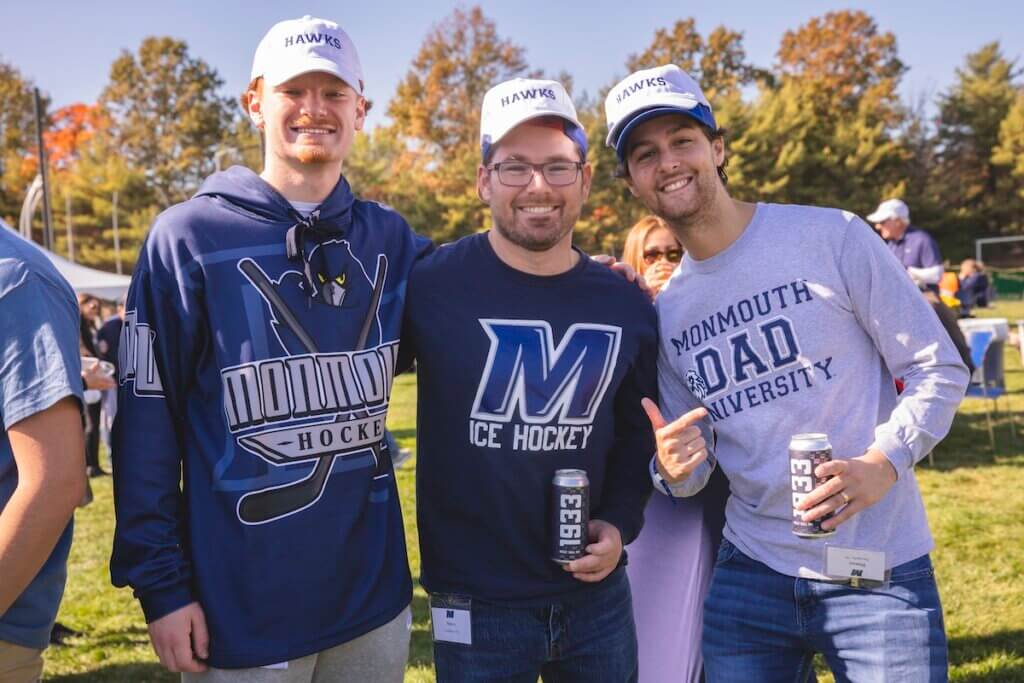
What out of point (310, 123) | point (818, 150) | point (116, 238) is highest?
point (818, 150)

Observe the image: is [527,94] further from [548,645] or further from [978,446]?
[978,446]

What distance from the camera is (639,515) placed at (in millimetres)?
2648

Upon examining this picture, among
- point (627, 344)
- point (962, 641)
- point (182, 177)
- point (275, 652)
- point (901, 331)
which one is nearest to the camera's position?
point (275, 652)

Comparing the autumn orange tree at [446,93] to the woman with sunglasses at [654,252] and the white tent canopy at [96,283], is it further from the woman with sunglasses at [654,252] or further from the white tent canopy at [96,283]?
the woman with sunglasses at [654,252]

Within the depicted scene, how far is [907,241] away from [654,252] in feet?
24.5

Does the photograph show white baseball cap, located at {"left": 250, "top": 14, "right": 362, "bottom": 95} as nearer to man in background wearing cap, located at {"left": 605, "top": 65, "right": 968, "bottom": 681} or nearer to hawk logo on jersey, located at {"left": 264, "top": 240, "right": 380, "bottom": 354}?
hawk logo on jersey, located at {"left": 264, "top": 240, "right": 380, "bottom": 354}

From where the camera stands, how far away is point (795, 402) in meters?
2.34

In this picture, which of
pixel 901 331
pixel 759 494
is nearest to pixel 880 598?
pixel 759 494

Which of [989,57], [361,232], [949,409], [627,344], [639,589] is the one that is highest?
[989,57]

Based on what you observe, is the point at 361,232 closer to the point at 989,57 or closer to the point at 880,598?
the point at 880,598

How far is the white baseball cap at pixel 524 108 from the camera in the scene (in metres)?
2.57

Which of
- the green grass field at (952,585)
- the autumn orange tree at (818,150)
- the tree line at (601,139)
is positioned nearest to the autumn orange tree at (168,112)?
the tree line at (601,139)

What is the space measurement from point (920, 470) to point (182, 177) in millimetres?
51493

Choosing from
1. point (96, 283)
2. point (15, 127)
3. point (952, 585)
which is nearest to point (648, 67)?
point (96, 283)
